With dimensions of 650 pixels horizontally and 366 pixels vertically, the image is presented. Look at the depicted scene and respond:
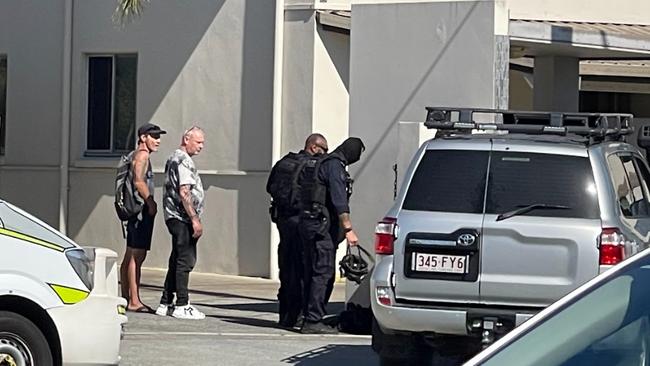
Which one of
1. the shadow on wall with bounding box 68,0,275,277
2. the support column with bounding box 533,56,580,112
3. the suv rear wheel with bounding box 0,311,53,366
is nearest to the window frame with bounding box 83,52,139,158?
the shadow on wall with bounding box 68,0,275,277

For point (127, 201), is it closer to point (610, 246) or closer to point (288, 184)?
point (288, 184)

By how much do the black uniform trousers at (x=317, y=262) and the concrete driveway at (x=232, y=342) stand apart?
0.84 ft

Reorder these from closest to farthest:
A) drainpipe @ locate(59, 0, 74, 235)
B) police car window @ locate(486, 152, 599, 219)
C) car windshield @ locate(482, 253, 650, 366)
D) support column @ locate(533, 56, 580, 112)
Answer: car windshield @ locate(482, 253, 650, 366) < police car window @ locate(486, 152, 599, 219) < support column @ locate(533, 56, 580, 112) < drainpipe @ locate(59, 0, 74, 235)

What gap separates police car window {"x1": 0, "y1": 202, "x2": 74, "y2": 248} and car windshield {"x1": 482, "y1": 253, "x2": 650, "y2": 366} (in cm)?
451

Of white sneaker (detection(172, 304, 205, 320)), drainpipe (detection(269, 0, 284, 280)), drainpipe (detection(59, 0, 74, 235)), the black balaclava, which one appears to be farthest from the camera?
drainpipe (detection(59, 0, 74, 235))

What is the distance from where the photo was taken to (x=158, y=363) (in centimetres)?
997

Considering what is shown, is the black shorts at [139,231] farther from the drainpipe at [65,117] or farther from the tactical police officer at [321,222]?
Result: the drainpipe at [65,117]

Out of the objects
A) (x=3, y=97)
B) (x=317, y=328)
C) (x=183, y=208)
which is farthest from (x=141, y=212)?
(x=3, y=97)

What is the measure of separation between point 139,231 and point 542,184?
5022mm

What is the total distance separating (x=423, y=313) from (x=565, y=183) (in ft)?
4.20

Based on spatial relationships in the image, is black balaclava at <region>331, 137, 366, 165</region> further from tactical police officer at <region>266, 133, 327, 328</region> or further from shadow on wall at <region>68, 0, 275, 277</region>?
shadow on wall at <region>68, 0, 275, 277</region>

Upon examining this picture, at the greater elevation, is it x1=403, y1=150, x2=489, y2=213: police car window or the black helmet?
x1=403, y1=150, x2=489, y2=213: police car window

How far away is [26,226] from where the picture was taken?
7879 mm

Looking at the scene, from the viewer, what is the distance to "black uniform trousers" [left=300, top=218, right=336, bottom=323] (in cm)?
1142
